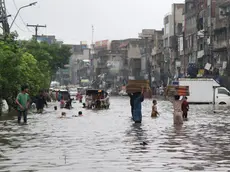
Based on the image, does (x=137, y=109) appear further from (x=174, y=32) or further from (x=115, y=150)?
(x=174, y=32)

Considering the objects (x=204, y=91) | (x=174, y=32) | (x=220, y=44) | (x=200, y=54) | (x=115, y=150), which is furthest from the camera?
(x=174, y=32)

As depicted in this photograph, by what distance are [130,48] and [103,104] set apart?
122941mm

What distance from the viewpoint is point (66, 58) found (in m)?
89.6

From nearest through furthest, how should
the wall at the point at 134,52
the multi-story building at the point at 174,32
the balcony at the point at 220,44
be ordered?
the balcony at the point at 220,44, the multi-story building at the point at 174,32, the wall at the point at 134,52

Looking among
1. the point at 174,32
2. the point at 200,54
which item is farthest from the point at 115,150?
the point at 174,32

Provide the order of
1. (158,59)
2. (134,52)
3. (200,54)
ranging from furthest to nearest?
(134,52)
(158,59)
(200,54)

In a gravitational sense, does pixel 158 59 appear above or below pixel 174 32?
below

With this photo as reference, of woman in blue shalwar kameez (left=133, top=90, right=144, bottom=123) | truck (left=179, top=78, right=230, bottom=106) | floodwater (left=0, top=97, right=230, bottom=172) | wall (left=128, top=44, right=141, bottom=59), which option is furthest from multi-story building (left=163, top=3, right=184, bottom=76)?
floodwater (left=0, top=97, right=230, bottom=172)

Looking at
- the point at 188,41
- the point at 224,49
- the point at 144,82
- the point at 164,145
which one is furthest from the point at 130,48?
the point at 164,145

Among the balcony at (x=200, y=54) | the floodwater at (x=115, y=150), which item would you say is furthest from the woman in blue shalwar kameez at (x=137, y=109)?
the balcony at (x=200, y=54)

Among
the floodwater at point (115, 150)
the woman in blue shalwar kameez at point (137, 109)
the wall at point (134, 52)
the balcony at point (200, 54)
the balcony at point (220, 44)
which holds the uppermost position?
the wall at point (134, 52)

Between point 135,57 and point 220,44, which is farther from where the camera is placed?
point 135,57

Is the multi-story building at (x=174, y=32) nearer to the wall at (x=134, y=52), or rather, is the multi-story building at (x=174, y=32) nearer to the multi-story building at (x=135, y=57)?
the multi-story building at (x=135, y=57)

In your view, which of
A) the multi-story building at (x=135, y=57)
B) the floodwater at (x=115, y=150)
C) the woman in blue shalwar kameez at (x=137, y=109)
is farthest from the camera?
the multi-story building at (x=135, y=57)
